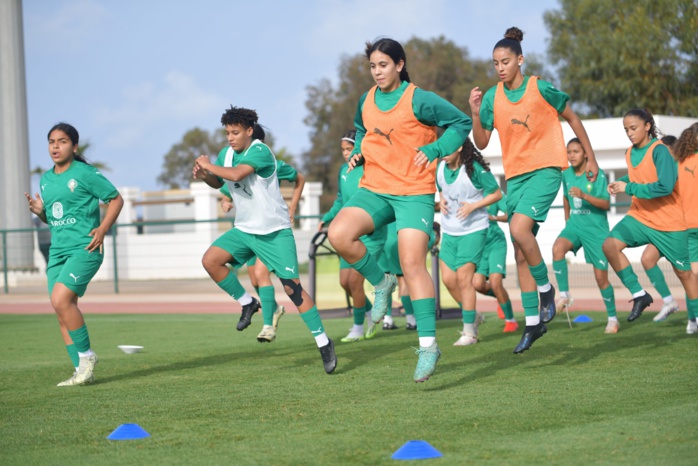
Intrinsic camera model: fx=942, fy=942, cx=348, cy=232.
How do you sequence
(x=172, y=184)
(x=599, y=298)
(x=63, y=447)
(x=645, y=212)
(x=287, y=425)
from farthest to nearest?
1. (x=172, y=184)
2. (x=599, y=298)
3. (x=645, y=212)
4. (x=287, y=425)
5. (x=63, y=447)

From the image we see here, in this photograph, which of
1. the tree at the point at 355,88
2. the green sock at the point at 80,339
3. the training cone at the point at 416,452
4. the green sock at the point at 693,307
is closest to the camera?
the training cone at the point at 416,452

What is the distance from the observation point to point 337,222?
670 centimetres

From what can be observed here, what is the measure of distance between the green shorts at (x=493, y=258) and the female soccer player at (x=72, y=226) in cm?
442

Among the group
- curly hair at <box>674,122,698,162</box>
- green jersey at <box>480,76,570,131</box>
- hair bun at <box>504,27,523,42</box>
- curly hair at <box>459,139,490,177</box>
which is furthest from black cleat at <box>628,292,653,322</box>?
hair bun at <box>504,27,523,42</box>

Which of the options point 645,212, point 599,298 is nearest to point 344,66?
point 599,298

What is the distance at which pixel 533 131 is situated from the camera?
23.5ft

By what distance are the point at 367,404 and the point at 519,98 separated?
2.76 meters

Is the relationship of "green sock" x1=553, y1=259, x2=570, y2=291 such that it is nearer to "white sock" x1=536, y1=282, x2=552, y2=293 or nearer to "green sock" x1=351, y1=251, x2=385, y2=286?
"white sock" x1=536, y1=282, x2=552, y2=293

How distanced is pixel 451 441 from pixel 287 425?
105 centimetres

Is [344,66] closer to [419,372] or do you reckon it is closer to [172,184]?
[172,184]

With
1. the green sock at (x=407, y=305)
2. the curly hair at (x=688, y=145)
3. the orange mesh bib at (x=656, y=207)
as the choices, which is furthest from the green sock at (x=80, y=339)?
the curly hair at (x=688, y=145)

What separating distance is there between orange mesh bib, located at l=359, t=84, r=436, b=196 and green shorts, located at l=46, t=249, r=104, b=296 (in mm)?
2340

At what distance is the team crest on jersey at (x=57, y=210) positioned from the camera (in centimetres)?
730

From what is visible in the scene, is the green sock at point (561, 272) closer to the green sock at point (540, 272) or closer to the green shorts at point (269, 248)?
the green sock at point (540, 272)
